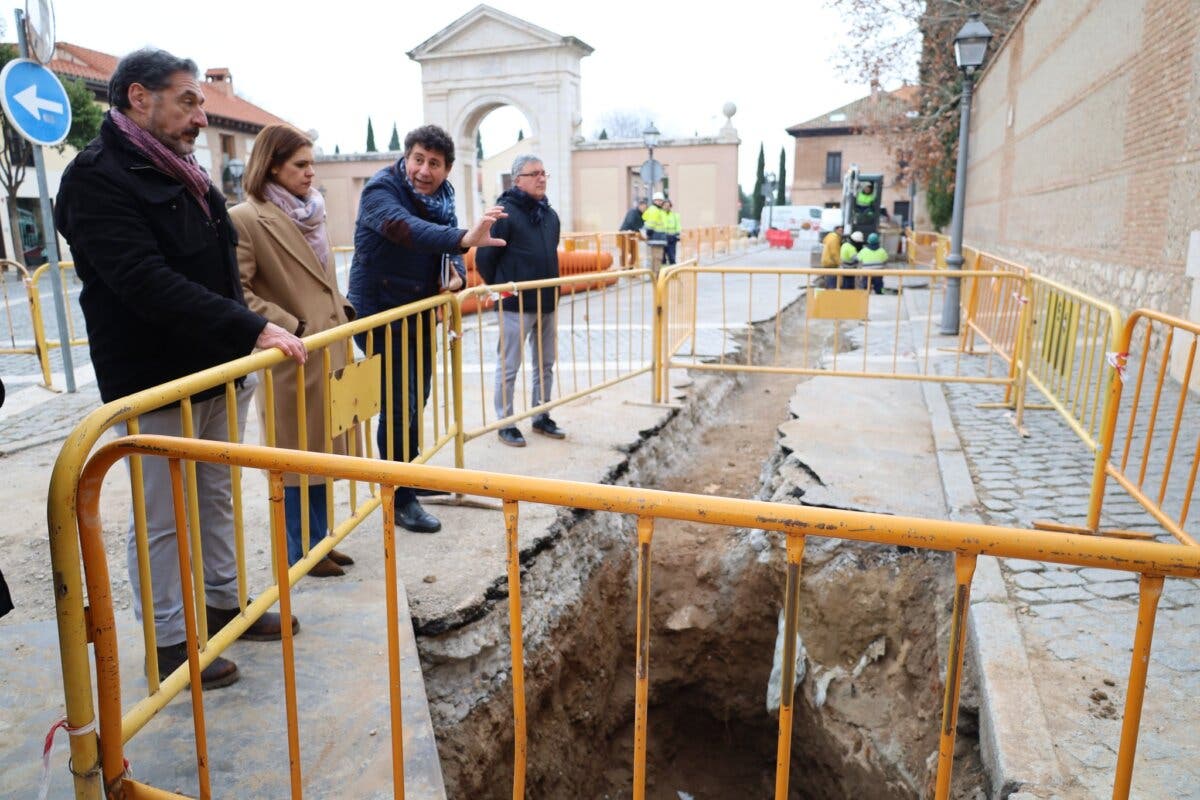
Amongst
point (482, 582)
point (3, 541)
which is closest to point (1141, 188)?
point (482, 582)

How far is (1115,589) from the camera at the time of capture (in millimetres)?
3453

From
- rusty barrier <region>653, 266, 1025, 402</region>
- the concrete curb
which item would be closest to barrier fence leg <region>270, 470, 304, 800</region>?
the concrete curb

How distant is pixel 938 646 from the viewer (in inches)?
138

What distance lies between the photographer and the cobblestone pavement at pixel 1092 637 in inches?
95.6

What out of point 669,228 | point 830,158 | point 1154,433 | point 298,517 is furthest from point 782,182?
Answer: point 298,517

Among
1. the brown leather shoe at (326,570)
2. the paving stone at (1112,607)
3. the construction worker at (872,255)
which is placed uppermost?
the construction worker at (872,255)

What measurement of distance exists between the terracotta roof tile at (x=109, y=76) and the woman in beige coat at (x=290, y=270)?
66.8 ft

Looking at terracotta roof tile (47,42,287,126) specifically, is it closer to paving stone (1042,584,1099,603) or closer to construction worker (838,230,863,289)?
construction worker (838,230,863,289)

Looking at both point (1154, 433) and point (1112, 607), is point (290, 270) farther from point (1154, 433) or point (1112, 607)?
point (1154, 433)

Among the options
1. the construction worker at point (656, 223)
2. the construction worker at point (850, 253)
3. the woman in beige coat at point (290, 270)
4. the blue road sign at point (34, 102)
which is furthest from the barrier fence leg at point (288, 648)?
the construction worker at point (656, 223)

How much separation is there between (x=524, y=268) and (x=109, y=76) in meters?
21.3

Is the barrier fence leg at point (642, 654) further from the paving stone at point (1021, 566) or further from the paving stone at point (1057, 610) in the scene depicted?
the paving stone at point (1021, 566)

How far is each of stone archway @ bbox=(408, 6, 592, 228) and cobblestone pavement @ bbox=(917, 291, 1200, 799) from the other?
27129 millimetres

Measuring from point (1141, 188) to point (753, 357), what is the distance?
13.0 ft
